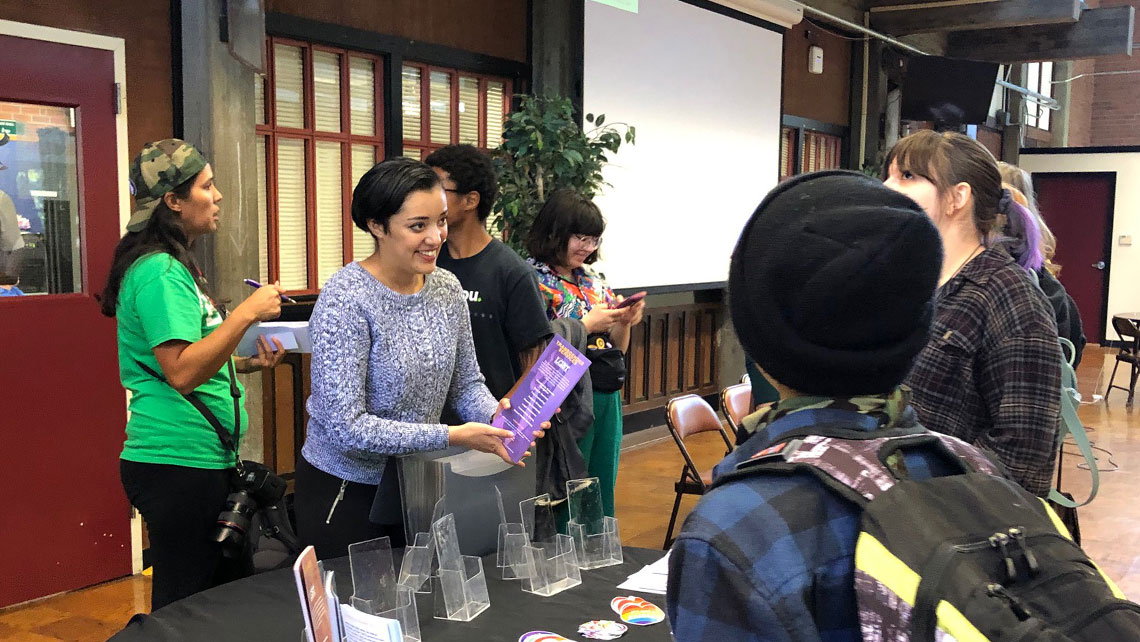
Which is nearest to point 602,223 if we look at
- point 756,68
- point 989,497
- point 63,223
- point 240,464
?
point 240,464

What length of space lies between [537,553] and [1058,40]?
9648 mm

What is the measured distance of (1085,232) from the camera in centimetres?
1314

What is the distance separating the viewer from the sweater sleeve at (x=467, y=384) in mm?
2246

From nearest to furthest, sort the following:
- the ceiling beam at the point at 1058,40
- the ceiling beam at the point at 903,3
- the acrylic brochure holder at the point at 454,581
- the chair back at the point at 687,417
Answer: the acrylic brochure holder at the point at 454,581 < the chair back at the point at 687,417 < the ceiling beam at the point at 903,3 < the ceiling beam at the point at 1058,40

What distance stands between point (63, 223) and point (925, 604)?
140 inches

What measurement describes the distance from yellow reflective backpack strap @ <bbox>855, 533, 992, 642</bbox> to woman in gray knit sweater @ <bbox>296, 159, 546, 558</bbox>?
1.32 m

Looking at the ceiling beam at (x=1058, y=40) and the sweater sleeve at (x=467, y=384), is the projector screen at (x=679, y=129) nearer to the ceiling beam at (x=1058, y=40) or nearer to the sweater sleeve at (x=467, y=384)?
the sweater sleeve at (x=467, y=384)

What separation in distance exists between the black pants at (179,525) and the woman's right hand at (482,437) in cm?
58

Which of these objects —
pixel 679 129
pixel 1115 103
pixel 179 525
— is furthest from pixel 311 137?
pixel 1115 103

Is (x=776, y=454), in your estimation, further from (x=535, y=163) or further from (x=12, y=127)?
(x=535, y=163)

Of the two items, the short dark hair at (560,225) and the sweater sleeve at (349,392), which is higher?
the short dark hair at (560,225)

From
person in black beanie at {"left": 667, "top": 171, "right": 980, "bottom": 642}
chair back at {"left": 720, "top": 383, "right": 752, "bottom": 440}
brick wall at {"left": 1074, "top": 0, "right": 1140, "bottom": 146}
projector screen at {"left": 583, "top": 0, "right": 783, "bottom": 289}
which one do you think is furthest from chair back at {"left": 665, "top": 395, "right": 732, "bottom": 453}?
brick wall at {"left": 1074, "top": 0, "right": 1140, "bottom": 146}

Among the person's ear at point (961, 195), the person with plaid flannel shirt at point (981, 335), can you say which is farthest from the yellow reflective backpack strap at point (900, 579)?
the person's ear at point (961, 195)

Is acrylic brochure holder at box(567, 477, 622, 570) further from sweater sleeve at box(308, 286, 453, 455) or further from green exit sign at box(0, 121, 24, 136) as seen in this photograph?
green exit sign at box(0, 121, 24, 136)
